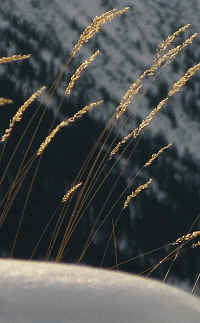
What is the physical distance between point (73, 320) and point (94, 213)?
853 mm

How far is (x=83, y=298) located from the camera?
1.49 feet

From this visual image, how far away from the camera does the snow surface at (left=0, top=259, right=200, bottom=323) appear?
44 centimetres

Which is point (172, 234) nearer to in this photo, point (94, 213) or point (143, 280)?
point (94, 213)

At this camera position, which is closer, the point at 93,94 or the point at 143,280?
the point at 143,280

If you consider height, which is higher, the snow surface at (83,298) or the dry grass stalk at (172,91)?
the dry grass stalk at (172,91)

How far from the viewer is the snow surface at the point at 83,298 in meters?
0.44

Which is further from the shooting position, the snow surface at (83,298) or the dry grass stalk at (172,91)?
the dry grass stalk at (172,91)

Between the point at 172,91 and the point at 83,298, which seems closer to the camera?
the point at 83,298

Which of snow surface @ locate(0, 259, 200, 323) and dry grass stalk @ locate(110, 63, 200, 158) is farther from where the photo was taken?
dry grass stalk @ locate(110, 63, 200, 158)

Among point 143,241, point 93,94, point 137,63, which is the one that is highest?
point 137,63

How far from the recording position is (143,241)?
135cm

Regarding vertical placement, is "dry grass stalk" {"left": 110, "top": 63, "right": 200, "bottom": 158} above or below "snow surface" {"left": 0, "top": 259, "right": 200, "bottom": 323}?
above

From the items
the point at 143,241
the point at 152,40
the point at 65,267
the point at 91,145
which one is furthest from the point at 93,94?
the point at 65,267

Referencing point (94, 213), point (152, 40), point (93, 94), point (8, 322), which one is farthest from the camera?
point (152, 40)
